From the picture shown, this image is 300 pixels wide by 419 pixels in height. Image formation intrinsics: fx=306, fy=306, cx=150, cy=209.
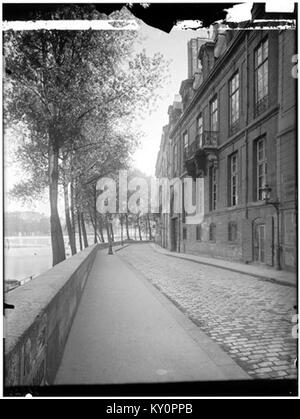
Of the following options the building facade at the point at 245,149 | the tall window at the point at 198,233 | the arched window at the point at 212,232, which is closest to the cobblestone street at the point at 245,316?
the building facade at the point at 245,149

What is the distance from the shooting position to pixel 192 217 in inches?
966

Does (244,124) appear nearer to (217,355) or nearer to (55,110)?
(55,110)

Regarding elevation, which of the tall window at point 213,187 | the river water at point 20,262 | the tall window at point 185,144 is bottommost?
the river water at point 20,262

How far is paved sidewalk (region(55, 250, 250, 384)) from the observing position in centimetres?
358

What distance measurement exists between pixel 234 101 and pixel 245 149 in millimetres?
3293

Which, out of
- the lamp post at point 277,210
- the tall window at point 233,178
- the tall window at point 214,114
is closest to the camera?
the lamp post at point 277,210

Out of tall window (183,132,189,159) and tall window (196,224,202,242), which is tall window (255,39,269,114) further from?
tall window (183,132,189,159)

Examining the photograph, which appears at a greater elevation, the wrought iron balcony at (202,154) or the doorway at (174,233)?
the wrought iron balcony at (202,154)

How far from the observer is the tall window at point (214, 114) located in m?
20.3

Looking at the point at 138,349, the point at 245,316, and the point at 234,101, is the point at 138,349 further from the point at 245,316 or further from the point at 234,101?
the point at 234,101

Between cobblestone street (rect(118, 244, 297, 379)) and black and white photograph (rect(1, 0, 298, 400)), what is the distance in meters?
0.04

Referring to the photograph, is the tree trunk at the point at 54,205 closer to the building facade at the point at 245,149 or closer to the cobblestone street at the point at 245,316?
the cobblestone street at the point at 245,316

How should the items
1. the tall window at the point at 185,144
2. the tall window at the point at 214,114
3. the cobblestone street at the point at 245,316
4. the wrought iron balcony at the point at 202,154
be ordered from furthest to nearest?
the tall window at the point at 185,144
the tall window at the point at 214,114
the wrought iron balcony at the point at 202,154
the cobblestone street at the point at 245,316

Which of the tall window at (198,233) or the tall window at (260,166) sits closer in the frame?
the tall window at (260,166)
